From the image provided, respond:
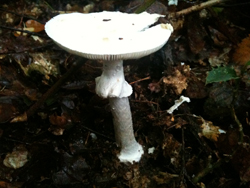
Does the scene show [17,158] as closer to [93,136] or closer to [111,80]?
[93,136]

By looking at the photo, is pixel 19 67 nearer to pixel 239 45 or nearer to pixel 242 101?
Result: pixel 242 101

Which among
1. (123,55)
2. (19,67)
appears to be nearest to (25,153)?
(19,67)

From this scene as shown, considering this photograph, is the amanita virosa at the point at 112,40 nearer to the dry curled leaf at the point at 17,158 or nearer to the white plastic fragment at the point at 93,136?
the white plastic fragment at the point at 93,136

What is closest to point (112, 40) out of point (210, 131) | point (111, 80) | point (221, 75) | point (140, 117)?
point (111, 80)

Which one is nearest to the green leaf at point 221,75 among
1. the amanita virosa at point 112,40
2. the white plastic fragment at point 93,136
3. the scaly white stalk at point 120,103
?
the amanita virosa at point 112,40

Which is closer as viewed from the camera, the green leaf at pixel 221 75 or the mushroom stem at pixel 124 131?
the green leaf at pixel 221 75

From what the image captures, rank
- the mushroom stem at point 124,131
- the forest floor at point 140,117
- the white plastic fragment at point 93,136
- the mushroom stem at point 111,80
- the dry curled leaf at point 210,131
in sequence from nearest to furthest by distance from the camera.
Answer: the mushroom stem at point 111,80 < the mushroom stem at point 124,131 < the forest floor at point 140,117 < the dry curled leaf at point 210,131 < the white plastic fragment at point 93,136
